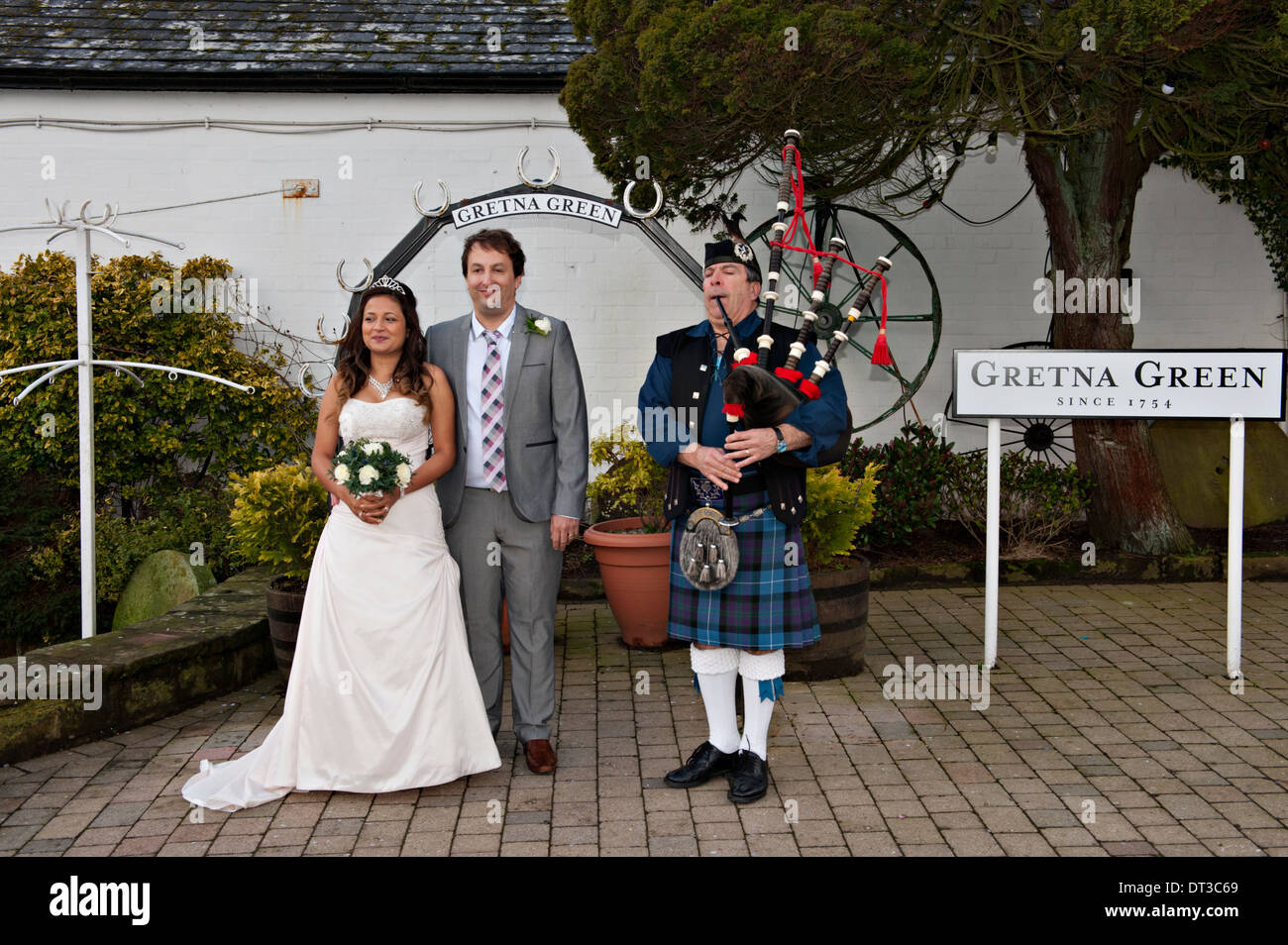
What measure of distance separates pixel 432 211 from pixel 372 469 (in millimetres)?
4906

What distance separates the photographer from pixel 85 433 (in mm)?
5852

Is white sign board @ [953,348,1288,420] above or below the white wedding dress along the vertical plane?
above

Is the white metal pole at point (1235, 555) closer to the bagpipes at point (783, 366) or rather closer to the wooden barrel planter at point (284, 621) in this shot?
the bagpipes at point (783, 366)

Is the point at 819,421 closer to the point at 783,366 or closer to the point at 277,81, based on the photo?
the point at 783,366

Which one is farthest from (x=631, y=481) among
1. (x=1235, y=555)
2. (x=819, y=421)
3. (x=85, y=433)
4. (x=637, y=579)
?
(x=1235, y=555)

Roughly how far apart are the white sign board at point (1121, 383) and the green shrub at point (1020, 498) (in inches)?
93.4

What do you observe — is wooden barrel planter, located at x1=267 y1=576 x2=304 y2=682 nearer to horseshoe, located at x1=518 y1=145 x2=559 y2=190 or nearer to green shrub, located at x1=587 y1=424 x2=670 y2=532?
green shrub, located at x1=587 y1=424 x2=670 y2=532

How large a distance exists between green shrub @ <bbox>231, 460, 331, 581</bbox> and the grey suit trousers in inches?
52.6

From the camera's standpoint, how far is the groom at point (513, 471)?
4.54 metres

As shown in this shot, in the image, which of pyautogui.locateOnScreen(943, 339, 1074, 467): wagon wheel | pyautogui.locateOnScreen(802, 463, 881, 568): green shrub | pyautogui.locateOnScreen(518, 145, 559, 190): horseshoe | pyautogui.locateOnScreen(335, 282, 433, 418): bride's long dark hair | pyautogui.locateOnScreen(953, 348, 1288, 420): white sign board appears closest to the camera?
pyautogui.locateOnScreen(335, 282, 433, 418): bride's long dark hair

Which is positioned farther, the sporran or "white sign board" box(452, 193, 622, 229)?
"white sign board" box(452, 193, 622, 229)

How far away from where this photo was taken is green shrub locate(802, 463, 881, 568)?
19.0 ft
